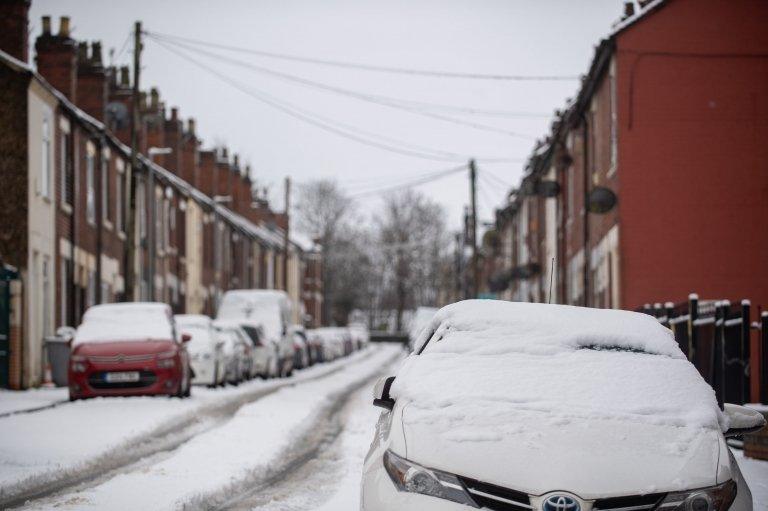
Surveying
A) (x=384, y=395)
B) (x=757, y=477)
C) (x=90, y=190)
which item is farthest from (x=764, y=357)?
(x=90, y=190)

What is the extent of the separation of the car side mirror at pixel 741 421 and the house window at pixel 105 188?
31846 mm

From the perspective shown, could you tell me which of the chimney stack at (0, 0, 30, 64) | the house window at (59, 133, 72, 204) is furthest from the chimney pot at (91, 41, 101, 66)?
the chimney stack at (0, 0, 30, 64)

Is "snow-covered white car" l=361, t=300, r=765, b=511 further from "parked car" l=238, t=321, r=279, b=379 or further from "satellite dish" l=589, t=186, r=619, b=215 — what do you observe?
"parked car" l=238, t=321, r=279, b=379

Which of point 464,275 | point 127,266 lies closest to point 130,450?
point 127,266

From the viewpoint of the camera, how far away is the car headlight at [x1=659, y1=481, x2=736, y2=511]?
20.4 ft

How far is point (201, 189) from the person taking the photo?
60562mm

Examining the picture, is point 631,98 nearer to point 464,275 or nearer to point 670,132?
point 670,132

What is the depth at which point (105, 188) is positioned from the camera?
38406 millimetres

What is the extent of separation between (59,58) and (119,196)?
718 cm

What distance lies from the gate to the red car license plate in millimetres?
7982

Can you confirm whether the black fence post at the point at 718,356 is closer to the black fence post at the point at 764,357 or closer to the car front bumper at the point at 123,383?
the black fence post at the point at 764,357

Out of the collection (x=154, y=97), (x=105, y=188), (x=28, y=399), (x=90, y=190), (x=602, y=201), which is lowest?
(x=28, y=399)

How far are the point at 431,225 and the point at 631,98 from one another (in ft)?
263

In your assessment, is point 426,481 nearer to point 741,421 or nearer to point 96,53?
point 741,421
